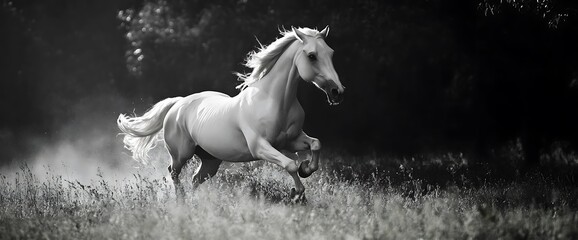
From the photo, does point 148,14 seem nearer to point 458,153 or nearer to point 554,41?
point 458,153

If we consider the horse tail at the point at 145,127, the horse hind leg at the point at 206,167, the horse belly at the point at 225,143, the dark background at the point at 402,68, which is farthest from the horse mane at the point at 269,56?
the dark background at the point at 402,68

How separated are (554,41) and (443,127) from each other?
156 inches

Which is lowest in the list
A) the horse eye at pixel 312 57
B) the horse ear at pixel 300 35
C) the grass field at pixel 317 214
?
the grass field at pixel 317 214

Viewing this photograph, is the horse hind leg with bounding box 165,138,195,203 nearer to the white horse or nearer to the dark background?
the white horse

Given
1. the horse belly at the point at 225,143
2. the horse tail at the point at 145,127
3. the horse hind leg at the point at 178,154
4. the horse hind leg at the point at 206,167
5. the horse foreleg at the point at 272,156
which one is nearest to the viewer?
the horse foreleg at the point at 272,156

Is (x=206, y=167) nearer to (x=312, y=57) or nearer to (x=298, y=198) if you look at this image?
(x=298, y=198)

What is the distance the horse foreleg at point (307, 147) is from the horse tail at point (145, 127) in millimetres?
2370

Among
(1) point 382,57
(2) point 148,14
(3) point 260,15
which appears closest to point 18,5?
Result: (2) point 148,14

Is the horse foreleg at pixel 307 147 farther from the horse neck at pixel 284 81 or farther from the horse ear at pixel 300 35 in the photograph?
the horse ear at pixel 300 35

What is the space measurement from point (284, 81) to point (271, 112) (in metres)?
0.38

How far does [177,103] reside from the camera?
10.9m

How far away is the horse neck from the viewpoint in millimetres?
9156

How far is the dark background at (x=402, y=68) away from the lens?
1386 centimetres

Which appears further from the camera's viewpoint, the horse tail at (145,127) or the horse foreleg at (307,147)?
the horse tail at (145,127)
